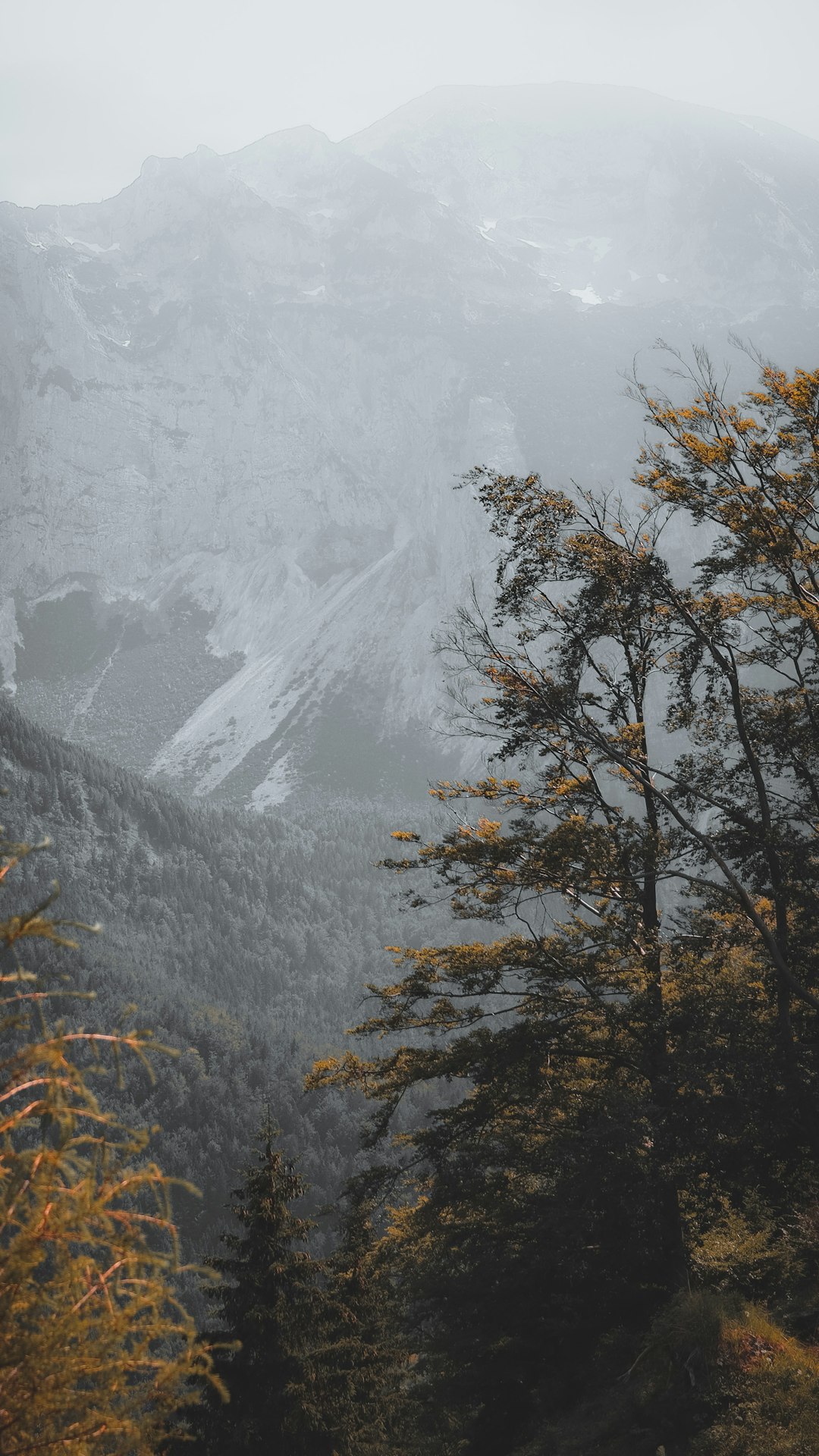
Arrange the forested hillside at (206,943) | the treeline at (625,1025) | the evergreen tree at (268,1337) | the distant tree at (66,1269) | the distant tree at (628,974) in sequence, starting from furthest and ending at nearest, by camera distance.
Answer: the forested hillside at (206,943), the evergreen tree at (268,1337), the distant tree at (628,974), the treeline at (625,1025), the distant tree at (66,1269)

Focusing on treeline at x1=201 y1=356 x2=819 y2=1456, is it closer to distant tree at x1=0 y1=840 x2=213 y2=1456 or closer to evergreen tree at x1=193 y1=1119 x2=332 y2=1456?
evergreen tree at x1=193 y1=1119 x2=332 y2=1456

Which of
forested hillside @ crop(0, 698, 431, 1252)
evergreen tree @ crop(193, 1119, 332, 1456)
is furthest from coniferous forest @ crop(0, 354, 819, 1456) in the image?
forested hillside @ crop(0, 698, 431, 1252)

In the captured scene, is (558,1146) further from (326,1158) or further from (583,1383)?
(326,1158)

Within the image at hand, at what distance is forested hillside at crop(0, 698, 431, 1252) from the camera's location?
98.1m

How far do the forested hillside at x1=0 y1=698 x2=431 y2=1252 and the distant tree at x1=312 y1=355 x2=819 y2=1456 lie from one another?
8267 centimetres

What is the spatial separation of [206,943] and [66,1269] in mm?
165874

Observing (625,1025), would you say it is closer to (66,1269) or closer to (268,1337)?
(268,1337)

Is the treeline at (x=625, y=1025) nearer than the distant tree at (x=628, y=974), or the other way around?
the treeline at (x=625, y=1025)

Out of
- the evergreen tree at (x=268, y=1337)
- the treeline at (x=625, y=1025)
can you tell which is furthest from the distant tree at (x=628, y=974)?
the evergreen tree at (x=268, y=1337)

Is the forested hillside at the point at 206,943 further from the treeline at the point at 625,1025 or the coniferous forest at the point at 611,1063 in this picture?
the treeline at the point at 625,1025

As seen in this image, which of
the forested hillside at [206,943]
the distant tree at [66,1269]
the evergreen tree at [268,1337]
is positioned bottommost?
the evergreen tree at [268,1337]

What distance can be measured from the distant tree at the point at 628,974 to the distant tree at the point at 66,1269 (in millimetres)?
7579

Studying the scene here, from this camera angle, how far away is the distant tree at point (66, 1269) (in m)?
2.86

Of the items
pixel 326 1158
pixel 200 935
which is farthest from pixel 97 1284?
pixel 200 935
